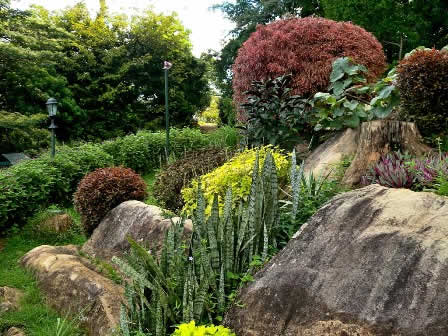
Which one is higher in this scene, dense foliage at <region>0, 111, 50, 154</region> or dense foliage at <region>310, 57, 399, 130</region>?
dense foliage at <region>310, 57, 399, 130</region>

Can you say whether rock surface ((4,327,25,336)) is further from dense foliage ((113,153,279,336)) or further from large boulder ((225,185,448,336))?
Result: large boulder ((225,185,448,336))

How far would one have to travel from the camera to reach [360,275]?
2.81m

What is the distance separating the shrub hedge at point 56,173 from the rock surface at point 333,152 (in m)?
4.19

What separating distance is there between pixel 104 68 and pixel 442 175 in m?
21.0

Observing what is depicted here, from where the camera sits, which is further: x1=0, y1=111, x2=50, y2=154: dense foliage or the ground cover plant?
x1=0, y1=111, x2=50, y2=154: dense foliage

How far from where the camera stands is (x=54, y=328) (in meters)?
4.53

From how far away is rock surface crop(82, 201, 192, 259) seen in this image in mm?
5430

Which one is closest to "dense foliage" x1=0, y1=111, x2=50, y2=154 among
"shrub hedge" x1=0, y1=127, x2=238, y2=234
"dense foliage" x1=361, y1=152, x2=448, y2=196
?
"shrub hedge" x1=0, y1=127, x2=238, y2=234

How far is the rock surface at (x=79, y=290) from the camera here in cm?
449

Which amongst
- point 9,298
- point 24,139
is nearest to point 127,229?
point 9,298

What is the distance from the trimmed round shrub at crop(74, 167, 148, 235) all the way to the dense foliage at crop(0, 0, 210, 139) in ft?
41.8

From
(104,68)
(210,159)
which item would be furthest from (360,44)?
(104,68)

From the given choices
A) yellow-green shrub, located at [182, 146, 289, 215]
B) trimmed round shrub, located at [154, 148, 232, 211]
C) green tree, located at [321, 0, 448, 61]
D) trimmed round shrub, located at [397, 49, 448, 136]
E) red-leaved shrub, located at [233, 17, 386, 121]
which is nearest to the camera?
yellow-green shrub, located at [182, 146, 289, 215]

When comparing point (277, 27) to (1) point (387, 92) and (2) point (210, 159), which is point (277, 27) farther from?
(1) point (387, 92)
